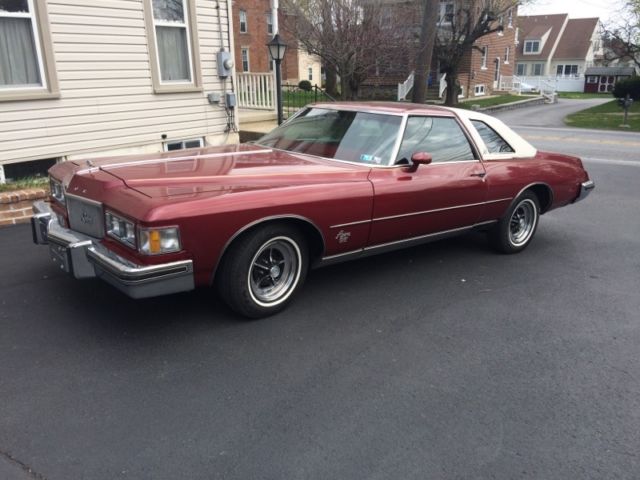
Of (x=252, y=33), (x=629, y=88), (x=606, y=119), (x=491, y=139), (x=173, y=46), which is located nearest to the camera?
(x=491, y=139)

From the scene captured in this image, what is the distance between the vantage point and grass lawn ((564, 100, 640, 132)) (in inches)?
872

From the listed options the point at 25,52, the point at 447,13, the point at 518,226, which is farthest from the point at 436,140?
the point at 447,13

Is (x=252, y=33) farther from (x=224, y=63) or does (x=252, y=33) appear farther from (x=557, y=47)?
(x=557, y=47)

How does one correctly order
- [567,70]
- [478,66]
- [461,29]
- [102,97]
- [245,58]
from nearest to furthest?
1. [102,97]
2. [461,29]
3. [478,66]
4. [245,58]
5. [567,70]

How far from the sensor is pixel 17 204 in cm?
631

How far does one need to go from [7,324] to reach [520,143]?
5.00 meters

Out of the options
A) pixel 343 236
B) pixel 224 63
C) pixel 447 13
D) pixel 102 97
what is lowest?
pixel 343 236

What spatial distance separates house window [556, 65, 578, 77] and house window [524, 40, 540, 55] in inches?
141

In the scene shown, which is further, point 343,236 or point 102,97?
point 102,97

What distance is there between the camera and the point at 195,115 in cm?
1012

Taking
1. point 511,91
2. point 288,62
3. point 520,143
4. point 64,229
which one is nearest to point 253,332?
point 64,229

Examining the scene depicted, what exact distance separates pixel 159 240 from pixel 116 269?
0.33 metres

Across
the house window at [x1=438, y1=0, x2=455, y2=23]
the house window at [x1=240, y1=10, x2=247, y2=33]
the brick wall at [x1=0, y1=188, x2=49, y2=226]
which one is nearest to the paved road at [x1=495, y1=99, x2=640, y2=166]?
the house window at [x1=438, y1=0, x2=455, y2=23]

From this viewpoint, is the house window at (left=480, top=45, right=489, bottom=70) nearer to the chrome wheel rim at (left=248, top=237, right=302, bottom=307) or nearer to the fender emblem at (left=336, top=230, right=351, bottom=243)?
the fender emblem at (left=336, top=230, right=351, bottom=243)
